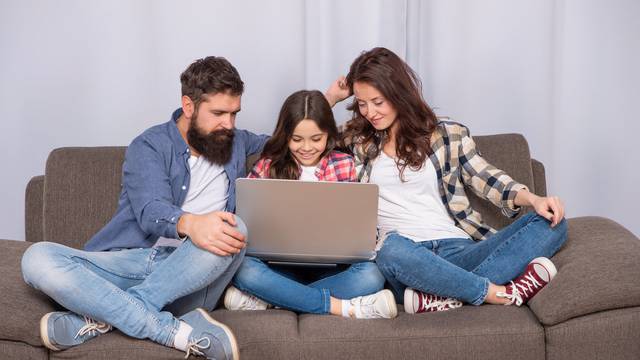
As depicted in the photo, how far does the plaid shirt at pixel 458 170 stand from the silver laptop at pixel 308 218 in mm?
402

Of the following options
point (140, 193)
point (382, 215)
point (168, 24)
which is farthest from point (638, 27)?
point (140, 193)

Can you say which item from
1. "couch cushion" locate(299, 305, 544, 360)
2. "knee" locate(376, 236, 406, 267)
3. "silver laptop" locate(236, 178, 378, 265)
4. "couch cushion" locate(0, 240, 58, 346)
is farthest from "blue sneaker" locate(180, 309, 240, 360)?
"knee" locate(376, 236, 406, 267)

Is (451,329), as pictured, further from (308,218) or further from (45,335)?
(45,335)

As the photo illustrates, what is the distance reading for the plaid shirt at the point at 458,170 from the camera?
8.17 ft

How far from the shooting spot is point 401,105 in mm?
2477

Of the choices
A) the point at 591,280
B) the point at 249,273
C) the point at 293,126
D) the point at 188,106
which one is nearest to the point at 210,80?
the point at 188,106

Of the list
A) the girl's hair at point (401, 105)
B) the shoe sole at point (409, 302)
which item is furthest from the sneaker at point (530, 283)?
the girl's hair at point (401, 105)

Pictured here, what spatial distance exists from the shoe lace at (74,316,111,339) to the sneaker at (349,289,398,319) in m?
0.68

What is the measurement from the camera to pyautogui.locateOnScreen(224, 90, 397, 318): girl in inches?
85.0

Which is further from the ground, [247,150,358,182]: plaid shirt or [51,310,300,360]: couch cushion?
[247,150,358,182]: plaid shirt

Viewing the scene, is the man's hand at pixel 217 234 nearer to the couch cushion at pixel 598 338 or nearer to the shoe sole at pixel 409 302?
the shoe sole at pixel 409 302

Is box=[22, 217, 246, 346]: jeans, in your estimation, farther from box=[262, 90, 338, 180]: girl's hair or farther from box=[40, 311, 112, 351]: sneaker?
box=[262, 90, 338, 180]: girl's hair

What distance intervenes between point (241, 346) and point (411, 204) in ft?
2.57

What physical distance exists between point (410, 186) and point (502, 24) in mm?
1029
